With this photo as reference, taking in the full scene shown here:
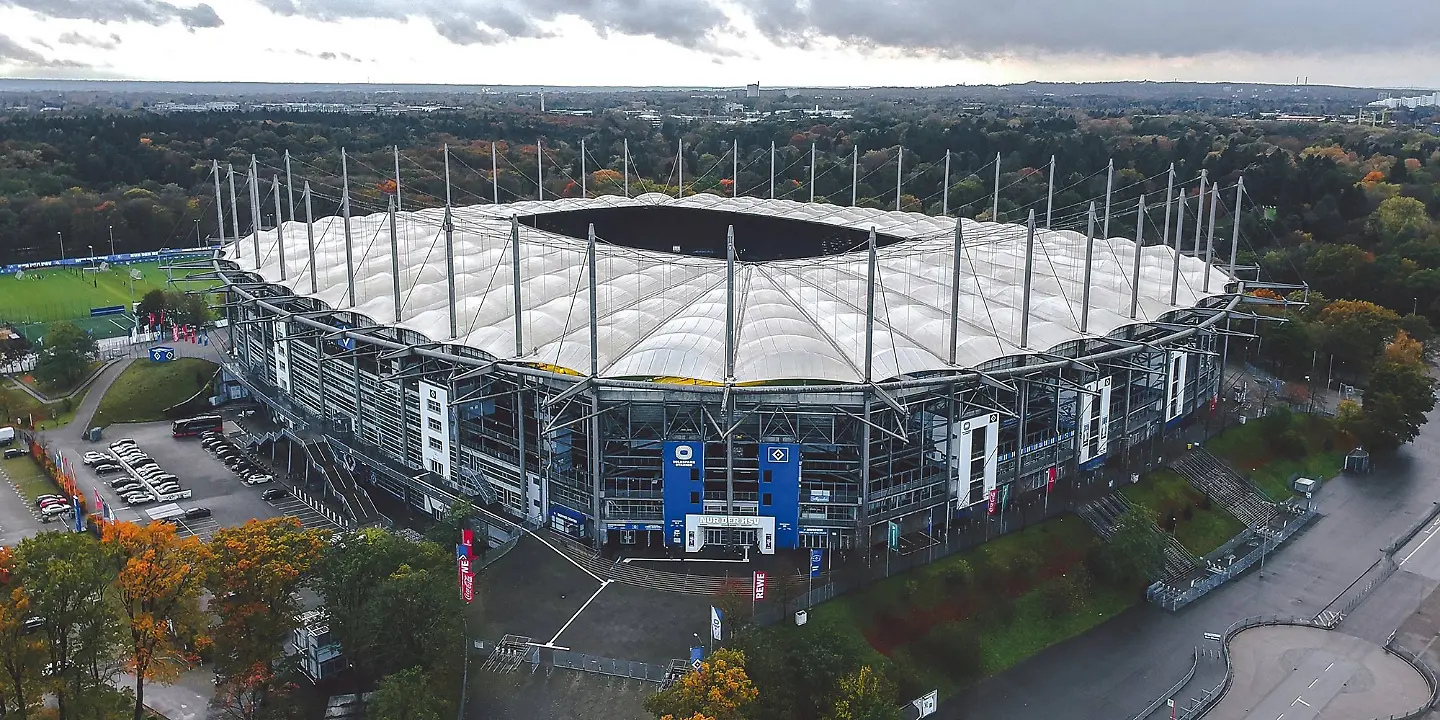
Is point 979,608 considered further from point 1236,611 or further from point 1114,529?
point 1236,611

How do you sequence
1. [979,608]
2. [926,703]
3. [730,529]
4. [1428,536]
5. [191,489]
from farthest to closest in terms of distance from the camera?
[191,489], [1428,536], [730,529], [979,608], [926,703]

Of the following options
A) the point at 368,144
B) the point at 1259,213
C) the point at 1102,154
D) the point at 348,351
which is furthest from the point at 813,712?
the point at 368,144

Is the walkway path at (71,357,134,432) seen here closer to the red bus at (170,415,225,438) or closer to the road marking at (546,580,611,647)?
the red bus at (170,415,225,438)

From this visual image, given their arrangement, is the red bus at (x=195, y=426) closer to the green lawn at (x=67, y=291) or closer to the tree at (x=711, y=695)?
the green lawn at (x=67, y=291)

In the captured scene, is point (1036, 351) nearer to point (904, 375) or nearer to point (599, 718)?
point (904, 375)

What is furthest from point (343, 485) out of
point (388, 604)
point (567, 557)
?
point (388, 604)

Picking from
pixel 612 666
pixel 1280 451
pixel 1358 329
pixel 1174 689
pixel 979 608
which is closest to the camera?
pixel 612 666

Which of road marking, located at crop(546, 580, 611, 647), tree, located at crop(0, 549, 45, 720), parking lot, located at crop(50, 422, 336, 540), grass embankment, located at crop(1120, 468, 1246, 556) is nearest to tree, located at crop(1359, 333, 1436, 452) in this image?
grass embankment, located at crop(1120, 468, 1246, 556)
